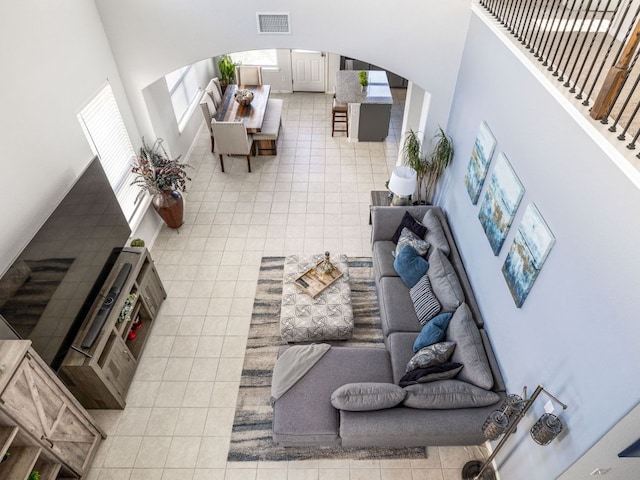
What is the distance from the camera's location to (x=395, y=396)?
138 inches

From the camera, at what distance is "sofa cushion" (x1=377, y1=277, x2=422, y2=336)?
442 centimetres

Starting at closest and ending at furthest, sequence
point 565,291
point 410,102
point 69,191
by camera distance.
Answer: point 565,291, point 69,191, point 410,102

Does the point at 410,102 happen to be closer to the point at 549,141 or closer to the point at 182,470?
the point at 549,141

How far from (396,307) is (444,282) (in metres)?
0.58

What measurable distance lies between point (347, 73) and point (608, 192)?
22.3 feet

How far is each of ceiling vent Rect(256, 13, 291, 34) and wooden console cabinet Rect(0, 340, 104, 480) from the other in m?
4.07

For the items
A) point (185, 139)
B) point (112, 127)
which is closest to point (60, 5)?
point (112, 127)

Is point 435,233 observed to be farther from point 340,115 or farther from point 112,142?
point 340,115

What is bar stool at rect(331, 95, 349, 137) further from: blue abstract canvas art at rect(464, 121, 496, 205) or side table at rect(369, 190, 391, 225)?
blue abstract canvas art at rect(464, 121, 496, 205)

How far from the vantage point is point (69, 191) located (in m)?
3.78

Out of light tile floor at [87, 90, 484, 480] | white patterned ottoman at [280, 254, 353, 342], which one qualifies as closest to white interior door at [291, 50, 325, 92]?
light tile floor at [87, 90, 484, 480]

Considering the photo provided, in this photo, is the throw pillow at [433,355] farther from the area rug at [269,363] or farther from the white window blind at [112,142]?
the white window blind at [112,142]

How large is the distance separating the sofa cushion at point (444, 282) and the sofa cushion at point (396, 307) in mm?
333

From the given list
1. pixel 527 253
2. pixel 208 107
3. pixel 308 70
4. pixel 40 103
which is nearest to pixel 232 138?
pixel 208 107
